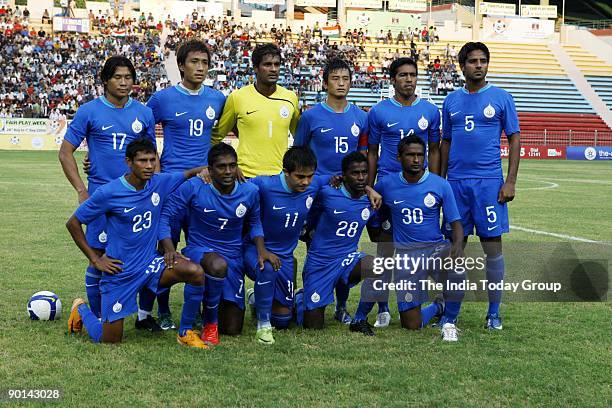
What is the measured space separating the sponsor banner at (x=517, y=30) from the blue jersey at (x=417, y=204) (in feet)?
149

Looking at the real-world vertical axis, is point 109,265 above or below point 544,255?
above

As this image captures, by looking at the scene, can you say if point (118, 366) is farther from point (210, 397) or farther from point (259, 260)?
point (259, 260)

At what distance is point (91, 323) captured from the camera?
17.8 feet

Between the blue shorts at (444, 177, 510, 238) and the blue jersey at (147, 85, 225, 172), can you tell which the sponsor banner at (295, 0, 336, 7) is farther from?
the blue shorts at (444, 177, 510, 238)

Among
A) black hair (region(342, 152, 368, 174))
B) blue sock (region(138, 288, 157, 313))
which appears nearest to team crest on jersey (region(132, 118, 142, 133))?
blue sock (region(138, 288, 157, 313))

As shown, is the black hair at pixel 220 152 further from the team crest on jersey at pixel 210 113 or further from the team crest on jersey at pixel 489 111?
the team crest on jersey at pixel 489 111

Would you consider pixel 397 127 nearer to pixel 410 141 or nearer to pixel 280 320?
pixel 410 141

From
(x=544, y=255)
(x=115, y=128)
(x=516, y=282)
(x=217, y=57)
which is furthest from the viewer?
(x=217, y=57)

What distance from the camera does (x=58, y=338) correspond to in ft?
17.9

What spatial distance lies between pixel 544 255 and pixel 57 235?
6147 mm

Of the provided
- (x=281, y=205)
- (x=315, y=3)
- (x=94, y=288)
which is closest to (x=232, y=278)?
(x=281, y=205)

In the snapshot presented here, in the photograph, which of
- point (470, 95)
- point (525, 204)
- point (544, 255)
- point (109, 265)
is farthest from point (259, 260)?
point (525, 204)

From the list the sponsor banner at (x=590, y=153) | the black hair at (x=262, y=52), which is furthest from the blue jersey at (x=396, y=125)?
the sponsor banner at (x=590, y=153)

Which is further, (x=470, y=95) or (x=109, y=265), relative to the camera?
(x=470, y=95)
